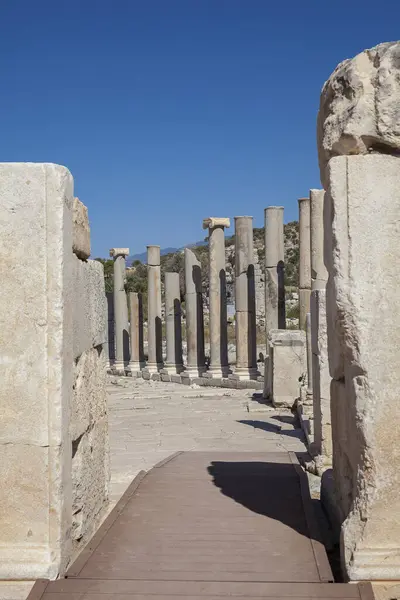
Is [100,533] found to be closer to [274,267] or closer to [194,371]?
[274,267]

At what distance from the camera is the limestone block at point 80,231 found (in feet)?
14.1

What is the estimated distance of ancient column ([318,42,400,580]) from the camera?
3.67 m

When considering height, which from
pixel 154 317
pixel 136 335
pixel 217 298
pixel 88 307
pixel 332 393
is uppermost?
pixel 217 298

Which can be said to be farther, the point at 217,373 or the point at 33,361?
the point at 217,373

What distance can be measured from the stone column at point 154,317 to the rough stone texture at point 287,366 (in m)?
8.80

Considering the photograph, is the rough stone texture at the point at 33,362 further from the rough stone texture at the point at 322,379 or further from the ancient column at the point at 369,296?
the rough stone texture at the point at 322,379

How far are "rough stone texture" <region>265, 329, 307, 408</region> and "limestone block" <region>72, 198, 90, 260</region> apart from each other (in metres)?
7.97

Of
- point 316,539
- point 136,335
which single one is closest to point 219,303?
point 136,335

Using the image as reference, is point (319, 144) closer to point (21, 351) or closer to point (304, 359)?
point (21, 351)

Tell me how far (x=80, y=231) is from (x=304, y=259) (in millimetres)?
11560

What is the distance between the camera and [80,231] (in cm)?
445

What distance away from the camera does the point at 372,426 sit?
145 inches

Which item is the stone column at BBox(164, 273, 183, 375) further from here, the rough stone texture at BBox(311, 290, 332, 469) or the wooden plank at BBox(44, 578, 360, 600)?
the wooden plank at BBox(44, 578, 360, 600)

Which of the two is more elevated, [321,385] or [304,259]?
[304,259]
